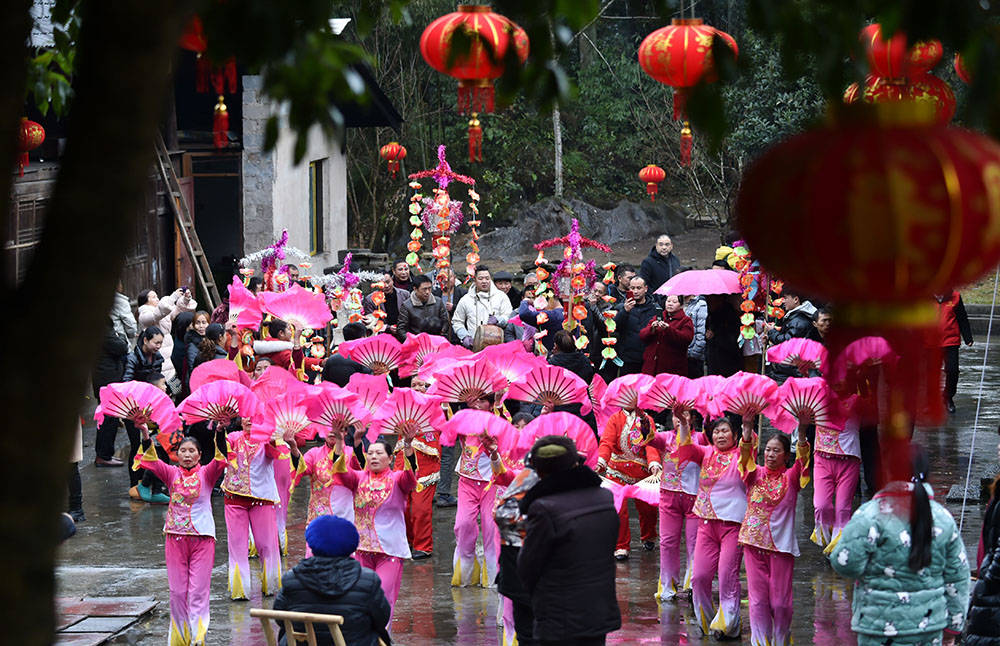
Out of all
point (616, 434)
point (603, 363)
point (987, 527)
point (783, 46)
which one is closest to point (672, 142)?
point (603, 363)

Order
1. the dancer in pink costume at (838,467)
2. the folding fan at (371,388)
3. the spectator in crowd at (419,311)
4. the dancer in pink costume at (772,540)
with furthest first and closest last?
1. the spectator in crowd at (419,311)
2. the dancer in pink costume at (838,467)
3. the folding fan at (371,388)
4. the dancer in pink costume at (772,540)

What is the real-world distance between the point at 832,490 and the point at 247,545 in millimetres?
4556

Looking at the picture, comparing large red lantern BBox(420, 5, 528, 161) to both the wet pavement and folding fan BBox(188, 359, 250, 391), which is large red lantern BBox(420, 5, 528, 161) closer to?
folding fan BBox(188, 359, 250, 391)

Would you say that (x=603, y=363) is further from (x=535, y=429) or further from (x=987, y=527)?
(x=987, y=527)

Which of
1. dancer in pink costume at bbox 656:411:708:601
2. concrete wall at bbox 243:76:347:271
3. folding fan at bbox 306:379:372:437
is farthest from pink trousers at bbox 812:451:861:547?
concrete wall at bbox 243:76:347:271

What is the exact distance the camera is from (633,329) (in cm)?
1429

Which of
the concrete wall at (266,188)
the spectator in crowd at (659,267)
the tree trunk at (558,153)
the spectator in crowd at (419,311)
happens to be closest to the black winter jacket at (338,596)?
the spectator in crowd at (419,311)

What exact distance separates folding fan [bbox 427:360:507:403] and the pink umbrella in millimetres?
3202

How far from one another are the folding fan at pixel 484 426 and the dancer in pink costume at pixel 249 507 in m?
1.49

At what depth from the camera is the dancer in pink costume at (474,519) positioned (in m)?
9.91

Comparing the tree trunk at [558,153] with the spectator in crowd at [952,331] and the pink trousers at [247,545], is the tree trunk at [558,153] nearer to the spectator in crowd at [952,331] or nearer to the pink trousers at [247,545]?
the spectator in crowd at [952,331]

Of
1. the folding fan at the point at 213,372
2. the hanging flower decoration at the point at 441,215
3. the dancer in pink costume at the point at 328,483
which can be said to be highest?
the hanging flower decoration at the point at 441,215

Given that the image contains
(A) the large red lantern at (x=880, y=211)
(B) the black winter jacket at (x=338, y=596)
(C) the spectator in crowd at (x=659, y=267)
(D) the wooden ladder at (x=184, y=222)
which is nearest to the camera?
(A) the large red lantern at (x=880, y=211)

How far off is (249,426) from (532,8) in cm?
602
